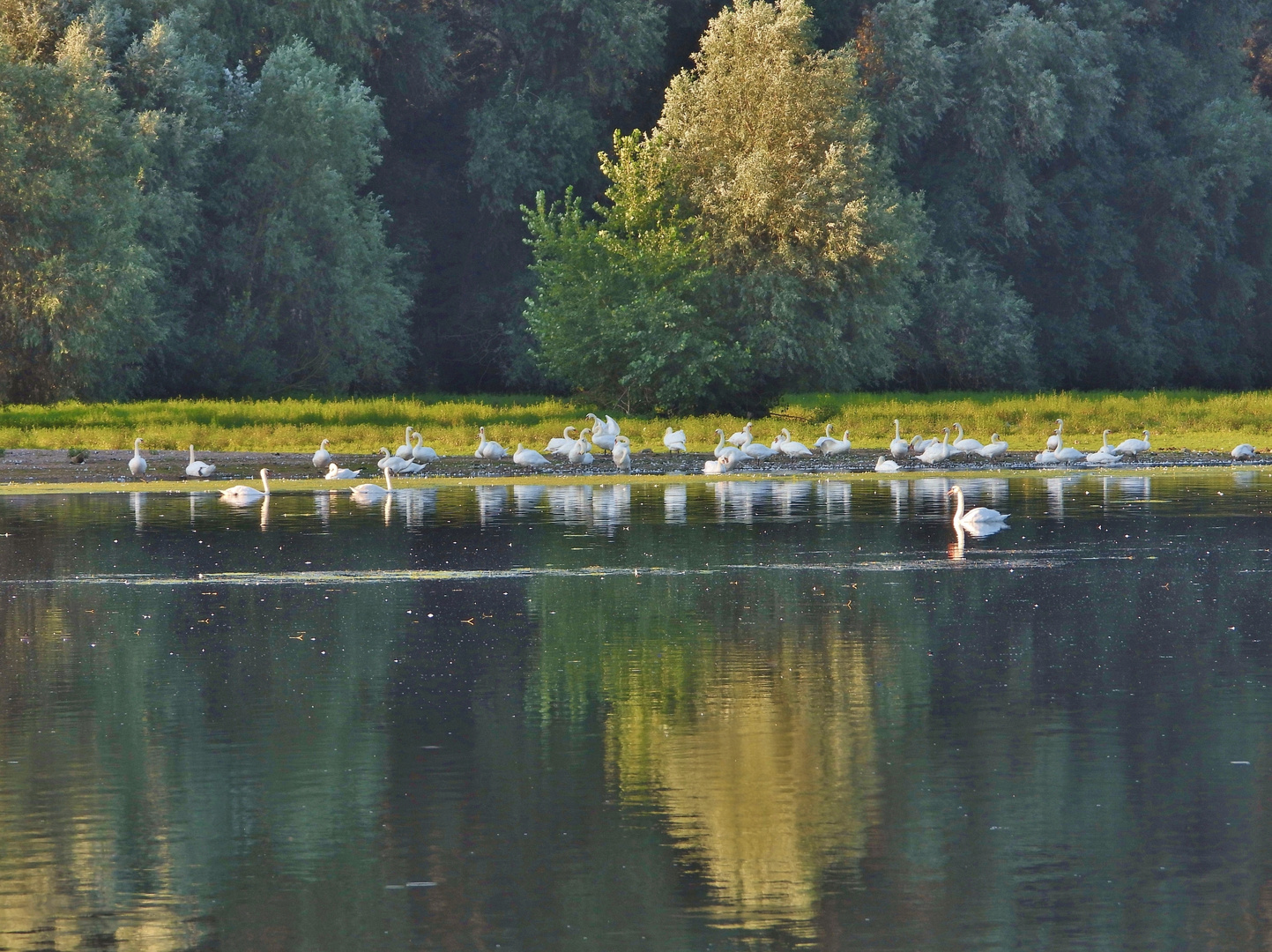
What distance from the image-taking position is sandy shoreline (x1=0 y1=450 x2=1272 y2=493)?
37656 millimetres

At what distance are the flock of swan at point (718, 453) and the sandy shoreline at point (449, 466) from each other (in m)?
0.20

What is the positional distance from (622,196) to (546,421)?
24.7 ft

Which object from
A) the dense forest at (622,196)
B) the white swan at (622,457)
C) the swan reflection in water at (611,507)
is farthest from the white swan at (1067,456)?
the dense forest at (622,196)

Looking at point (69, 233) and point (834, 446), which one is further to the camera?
point (69, 233)

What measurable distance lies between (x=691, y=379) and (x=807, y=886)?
4168cm

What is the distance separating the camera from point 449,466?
39875 mm

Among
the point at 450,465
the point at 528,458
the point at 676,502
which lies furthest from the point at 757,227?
the point at 676,502

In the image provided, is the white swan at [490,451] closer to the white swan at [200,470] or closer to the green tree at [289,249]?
the white swan at [200,470]

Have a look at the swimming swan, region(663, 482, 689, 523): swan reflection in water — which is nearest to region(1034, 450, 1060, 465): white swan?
region(663, 482, 689, 523): swan reflection in water

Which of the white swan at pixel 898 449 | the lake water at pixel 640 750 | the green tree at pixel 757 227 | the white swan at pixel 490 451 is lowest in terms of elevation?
the lake water at pixel 640 750

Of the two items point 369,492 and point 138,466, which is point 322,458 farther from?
point 369,492


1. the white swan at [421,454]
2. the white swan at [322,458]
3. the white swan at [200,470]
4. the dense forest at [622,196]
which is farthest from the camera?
the dense forest at [622,196]

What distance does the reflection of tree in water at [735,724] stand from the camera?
944 cm

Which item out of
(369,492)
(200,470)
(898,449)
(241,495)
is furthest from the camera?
(898,449)
